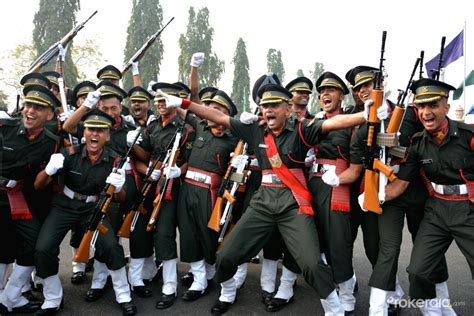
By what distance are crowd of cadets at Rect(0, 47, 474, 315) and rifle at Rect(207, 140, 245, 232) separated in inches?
5.5

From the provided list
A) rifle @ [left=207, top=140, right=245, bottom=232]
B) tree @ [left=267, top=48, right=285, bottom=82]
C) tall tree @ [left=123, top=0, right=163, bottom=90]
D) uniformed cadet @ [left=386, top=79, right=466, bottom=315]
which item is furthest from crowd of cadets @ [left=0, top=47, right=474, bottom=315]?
tree @ [left=267, top=48, right=285, bottom=82]

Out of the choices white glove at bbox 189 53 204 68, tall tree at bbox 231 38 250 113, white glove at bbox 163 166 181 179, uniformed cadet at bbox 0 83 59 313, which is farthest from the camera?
tall tree at bbox 231 38 250 113

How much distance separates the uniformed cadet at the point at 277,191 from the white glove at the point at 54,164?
1.48 metres

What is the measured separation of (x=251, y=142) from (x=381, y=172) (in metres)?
1.58

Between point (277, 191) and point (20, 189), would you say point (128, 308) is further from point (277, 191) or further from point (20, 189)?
point (277, 191)

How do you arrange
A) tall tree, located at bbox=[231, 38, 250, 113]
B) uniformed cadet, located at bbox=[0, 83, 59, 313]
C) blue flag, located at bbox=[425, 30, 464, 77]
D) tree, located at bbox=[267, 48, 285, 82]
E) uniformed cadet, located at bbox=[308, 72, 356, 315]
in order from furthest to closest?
tree, located at bbox=[267, 48, 285, 82] < tall tree, located at bbox=[231, 38, 250, 113] < blue flag, located at bbox=[425, 30, 464, 77] < uniformed cadet, located at bbox=[0, 83, 59, 313] < uniformed cadet, located at bbox=[308, 72, 356, 315]

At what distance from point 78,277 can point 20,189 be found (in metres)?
1.66

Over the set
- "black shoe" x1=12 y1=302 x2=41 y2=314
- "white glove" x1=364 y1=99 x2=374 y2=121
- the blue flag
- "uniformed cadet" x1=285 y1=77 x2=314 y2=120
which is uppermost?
the blue flag

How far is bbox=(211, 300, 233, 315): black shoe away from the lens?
4.65 meters

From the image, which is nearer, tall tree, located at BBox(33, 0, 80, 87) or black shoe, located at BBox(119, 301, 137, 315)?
black shoe, located at BBox(119, 301, 137, 315)

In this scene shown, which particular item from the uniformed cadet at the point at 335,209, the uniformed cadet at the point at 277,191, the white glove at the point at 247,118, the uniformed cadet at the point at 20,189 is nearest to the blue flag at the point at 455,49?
the uniformed cadet at the point at 335,209

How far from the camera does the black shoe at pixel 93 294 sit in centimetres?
494

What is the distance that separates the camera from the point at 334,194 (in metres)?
4.50

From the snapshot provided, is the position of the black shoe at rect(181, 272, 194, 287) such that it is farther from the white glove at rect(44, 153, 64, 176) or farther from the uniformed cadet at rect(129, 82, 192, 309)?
the white glove at rect(44, 153, 64, 176)
